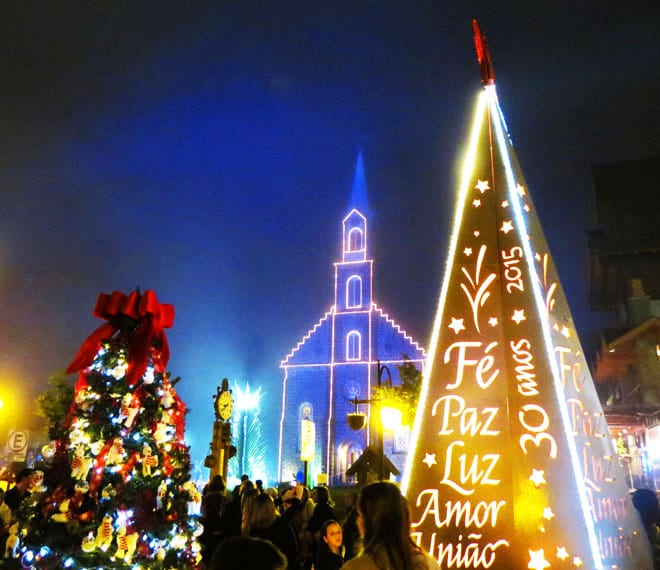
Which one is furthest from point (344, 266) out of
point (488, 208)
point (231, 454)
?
point (488, 208)

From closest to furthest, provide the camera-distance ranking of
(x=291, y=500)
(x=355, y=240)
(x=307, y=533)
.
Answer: (x=291, y=500) → (x=307, y=533) → (x=355, y=240)

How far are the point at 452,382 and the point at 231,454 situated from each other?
1573 centimetres

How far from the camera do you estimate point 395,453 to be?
37.5 meters

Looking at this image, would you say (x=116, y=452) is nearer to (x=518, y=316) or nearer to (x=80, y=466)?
(x=80, y=466)

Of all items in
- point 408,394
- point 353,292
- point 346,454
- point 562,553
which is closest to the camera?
point 562,553

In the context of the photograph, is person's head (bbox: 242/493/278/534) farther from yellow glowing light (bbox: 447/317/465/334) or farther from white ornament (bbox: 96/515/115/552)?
yellow glowing light (bbox: 447/317/465/334)

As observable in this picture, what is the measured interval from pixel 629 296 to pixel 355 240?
2459cm

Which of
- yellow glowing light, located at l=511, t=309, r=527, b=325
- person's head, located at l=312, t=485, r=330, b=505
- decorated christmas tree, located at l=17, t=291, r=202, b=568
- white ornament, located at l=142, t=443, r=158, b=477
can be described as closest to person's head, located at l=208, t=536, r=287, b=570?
decorated christmas tree, located at l=17, t=291, r=202, b=568

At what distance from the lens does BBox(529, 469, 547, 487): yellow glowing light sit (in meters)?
5.38

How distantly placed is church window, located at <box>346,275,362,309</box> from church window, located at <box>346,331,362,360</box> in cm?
245

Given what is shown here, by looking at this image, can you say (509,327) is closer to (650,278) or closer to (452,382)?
(452,382)

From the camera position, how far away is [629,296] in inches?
1096

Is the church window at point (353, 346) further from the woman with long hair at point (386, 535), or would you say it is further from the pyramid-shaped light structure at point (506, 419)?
the woman with long hair at point (386, 535)

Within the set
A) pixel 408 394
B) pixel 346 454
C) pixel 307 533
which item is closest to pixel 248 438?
pixel 346 454
